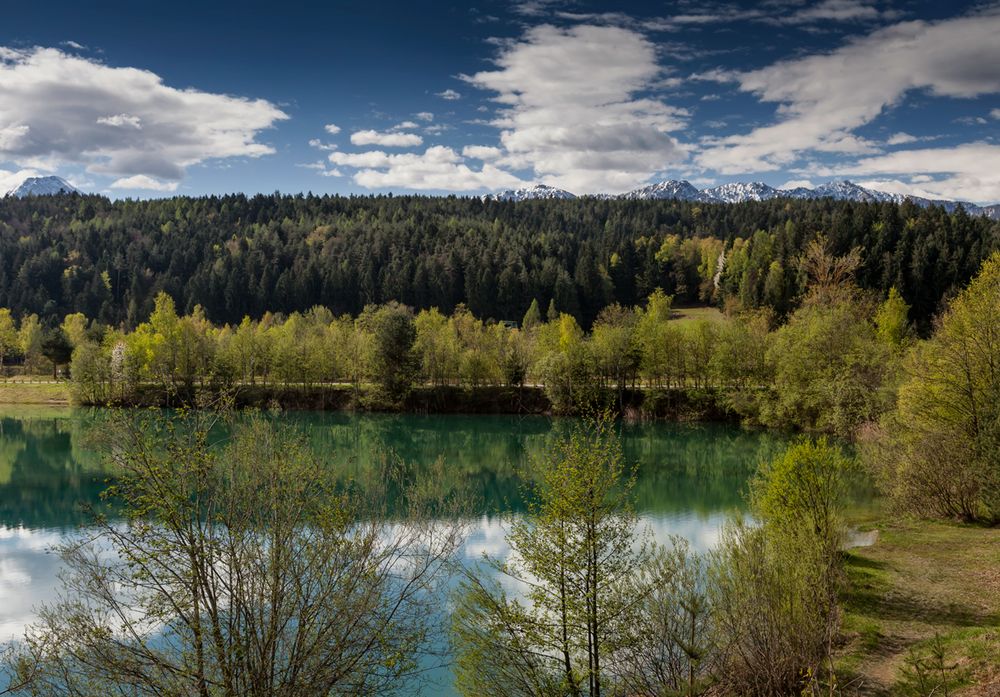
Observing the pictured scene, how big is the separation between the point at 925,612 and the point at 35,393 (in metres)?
102

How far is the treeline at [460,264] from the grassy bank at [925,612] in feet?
276

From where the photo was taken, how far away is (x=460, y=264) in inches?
5561

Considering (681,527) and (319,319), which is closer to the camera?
(681,527)

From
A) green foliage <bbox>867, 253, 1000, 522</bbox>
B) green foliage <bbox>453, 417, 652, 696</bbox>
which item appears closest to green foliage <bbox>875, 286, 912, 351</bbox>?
green foliage <bbox>867, 253, 1000, 522</bbox>

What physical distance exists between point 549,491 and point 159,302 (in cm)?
10903

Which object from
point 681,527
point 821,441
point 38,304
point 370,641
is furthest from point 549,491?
point 38,304

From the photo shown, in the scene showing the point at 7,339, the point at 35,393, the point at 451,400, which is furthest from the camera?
the point at 7,339

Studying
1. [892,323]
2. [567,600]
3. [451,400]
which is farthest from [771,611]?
[892,323]

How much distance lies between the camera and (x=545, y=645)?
1545 cm

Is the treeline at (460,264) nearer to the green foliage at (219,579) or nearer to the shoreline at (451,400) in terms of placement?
the shoreline at (451,400)

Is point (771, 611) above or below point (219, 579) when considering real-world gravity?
below

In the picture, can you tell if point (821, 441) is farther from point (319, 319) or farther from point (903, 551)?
point (319, 319)

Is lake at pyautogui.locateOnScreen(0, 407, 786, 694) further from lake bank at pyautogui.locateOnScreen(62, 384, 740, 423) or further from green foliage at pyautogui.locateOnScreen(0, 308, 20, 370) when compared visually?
green foliage at pyautogui.locateOnScreen(0, 308, 20, 370)

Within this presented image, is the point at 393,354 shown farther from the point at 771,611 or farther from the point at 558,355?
the point at 771,611
